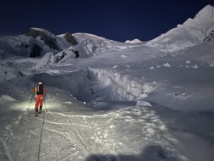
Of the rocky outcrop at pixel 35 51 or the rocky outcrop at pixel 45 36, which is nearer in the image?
the rocky outcrop at pixel 35 51

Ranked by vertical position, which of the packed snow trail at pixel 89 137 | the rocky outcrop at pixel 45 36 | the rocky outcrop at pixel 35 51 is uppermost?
the rocky outcrop at pixel 45 36

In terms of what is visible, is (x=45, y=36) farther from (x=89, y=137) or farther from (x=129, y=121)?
(x=89, y=137)

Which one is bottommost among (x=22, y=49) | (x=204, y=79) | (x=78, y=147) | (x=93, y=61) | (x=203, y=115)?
(x=78, y=147)

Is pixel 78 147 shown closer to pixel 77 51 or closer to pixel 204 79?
pixel 204 79

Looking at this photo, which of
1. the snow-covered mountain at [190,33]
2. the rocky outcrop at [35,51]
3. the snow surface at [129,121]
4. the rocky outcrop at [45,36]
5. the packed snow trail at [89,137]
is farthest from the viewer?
the rocky outcrop at [45,36]

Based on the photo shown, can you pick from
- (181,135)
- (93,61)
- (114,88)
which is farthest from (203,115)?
(93,61)

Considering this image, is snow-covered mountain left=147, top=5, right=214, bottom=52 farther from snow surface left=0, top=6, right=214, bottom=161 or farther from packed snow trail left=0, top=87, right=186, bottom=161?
packed snow trail left=0, top=87, right=186, bottom=161

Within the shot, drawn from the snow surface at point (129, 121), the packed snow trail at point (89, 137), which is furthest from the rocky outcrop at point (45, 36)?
the packed snow trail at point (89, 137)

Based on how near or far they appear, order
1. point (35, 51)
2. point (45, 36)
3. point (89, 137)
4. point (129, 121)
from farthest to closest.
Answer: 1. point (45, 36)
2. point (35, 51)
3. point (129, 121)
4. point (89, 137)

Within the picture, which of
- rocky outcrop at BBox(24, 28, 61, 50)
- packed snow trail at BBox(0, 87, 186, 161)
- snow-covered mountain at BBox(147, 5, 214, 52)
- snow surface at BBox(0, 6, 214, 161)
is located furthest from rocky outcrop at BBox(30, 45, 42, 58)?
packed snow trail at BBox(0, 87, 186, 161)

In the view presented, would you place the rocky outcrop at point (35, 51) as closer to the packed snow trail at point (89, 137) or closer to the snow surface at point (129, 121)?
the snow surface at point (129, 121)

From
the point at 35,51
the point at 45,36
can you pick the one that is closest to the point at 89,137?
the point at 35,51

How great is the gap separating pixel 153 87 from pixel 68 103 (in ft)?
22.2

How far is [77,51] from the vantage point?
34.7 meters
